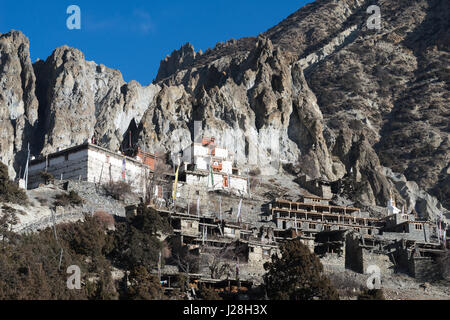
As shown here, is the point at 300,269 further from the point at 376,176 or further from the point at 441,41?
the point at 441,41

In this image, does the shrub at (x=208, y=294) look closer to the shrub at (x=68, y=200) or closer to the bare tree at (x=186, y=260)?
the bare tree at (x=186, y=260)

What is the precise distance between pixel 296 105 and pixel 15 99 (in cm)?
6065

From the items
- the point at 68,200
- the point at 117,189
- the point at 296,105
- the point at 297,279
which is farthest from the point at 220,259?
the point at 296,105

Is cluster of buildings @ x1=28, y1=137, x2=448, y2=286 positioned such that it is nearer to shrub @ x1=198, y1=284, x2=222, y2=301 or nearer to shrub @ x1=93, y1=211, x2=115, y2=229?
shrub @ x1=93, y1=211, x2=115, y2=229

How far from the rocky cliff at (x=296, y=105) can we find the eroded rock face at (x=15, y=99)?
0.87 ft

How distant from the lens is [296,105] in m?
118

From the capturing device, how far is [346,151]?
116m

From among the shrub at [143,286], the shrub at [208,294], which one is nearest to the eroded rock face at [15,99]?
the shrub at [143,286]

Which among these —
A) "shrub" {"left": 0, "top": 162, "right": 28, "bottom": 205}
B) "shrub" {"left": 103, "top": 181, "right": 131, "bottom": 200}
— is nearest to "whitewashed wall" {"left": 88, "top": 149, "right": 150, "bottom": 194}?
"shrub" {"left": 103, "top": 181, "right": 131, "bottom": 200}

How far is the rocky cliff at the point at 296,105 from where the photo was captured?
359 ft

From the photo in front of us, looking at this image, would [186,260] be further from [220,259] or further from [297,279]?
[297,279]

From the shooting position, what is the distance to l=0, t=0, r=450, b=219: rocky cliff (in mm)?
109438

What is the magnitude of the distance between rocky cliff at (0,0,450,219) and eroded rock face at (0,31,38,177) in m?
0.27

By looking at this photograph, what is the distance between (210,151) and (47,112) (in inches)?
2407
